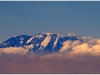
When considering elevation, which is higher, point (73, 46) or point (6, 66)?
point (73, 46)

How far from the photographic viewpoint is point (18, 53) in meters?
4.05

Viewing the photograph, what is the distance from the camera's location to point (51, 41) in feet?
13.5

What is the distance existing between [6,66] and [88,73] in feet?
4.52

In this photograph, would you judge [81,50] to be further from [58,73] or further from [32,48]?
[32,48]

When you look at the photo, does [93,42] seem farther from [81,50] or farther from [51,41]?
[51,41]

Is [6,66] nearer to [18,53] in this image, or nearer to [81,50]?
[18,53]

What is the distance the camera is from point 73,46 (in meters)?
4.08

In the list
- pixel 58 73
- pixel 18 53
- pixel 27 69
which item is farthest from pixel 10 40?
pixel 58 73

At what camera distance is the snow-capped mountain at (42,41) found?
4030 millimetres

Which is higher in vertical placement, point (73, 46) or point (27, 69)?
point (73, 46)

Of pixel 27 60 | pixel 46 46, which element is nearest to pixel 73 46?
pixel 46 46

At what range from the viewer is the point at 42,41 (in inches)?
163

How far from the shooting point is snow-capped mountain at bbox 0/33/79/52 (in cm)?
403

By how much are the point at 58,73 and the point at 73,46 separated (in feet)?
1.69
